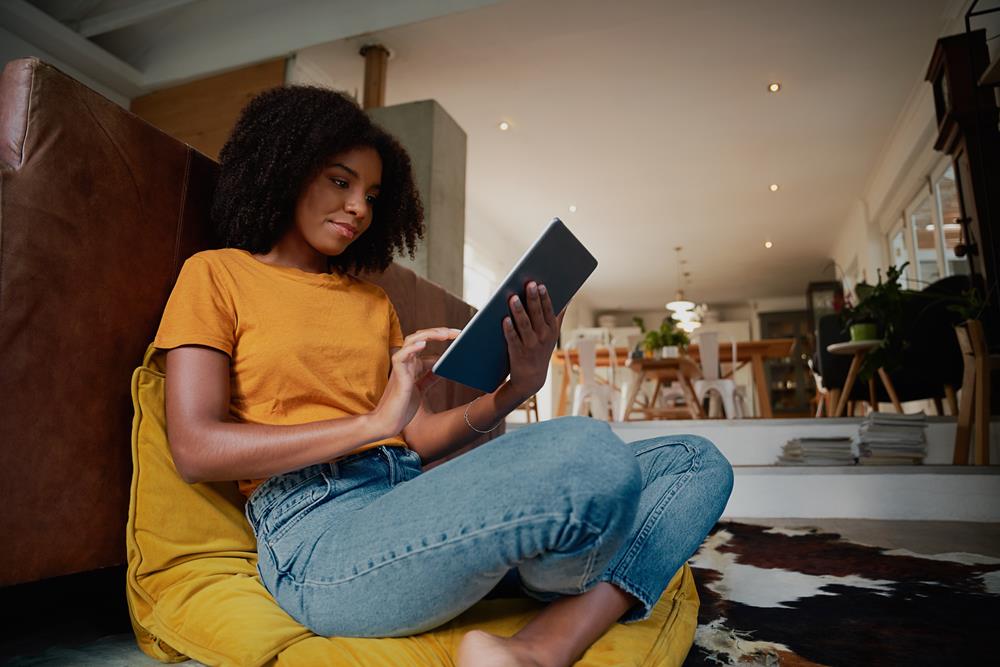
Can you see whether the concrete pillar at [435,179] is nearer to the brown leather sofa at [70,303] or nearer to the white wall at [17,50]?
the white wall at [17,50]

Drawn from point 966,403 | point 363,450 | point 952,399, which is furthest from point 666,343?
point 363,450

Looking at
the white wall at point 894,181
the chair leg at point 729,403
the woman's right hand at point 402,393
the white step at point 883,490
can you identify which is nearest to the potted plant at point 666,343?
the chair leg at point 729,403

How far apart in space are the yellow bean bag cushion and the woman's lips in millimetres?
323

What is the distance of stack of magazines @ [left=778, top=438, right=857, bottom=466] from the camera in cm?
294

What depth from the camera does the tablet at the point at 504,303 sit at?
2.71ft

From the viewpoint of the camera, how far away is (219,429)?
748mm

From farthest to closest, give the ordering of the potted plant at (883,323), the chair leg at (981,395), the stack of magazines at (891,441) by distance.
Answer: the potted plant at (883,323), the stack of magazines at (891,441), the chair leg at (981,395)

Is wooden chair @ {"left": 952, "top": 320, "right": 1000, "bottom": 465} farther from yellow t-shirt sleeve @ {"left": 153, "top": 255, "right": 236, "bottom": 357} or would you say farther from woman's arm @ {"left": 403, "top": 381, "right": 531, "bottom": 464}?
yellow t-shirt sleeve @ {"left": 153, "top": 255, "right": 236, "bottom": 357}

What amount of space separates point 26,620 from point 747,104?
5.25m

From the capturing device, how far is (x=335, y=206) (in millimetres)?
1009

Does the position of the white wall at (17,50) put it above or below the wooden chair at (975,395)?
above

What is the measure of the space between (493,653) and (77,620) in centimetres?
83

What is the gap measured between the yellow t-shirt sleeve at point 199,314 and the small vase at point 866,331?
3423mm

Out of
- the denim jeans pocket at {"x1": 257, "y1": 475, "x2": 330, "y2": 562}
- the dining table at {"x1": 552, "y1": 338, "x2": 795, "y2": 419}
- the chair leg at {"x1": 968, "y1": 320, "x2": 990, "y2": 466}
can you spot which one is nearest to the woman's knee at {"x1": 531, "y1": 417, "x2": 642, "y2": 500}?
the denim jeans pocket at {"x1": 257, "y1": 475, "x2": 330, "y2": 562}
